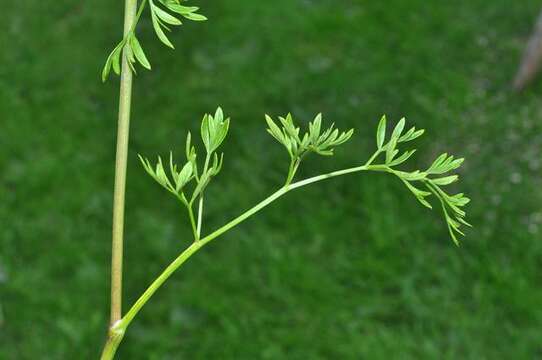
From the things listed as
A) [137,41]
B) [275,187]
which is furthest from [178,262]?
[275,187]

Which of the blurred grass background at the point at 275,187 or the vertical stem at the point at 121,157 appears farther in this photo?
the blurred grass background at the point at 275,187

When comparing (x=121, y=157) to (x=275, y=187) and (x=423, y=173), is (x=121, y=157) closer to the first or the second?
(x=423, y=173)

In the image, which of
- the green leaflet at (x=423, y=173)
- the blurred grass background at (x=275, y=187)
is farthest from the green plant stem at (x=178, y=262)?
the blurred grass background at (x=275, y=187)

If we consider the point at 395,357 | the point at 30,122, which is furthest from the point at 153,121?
the point at 395,357

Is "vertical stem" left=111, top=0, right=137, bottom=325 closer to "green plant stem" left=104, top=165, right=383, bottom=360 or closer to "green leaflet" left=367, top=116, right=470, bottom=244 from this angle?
"green plant stem" left=104, top=165, right=383, bottom=360

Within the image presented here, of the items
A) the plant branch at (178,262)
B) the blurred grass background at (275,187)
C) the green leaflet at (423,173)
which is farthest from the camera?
the blurred grass background at (275,187)

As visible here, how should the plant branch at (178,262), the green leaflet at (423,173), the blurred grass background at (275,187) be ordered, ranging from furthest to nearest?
1. the blurred grass background at (275,187)
2. the green leaflet at (423,173)
3. the plant branch at (178,262)

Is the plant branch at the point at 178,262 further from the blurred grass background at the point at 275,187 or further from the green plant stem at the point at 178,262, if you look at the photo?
the blurred grass background at the point at 275,187

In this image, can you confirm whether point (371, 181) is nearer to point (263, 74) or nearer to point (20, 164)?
point (263, 74)
